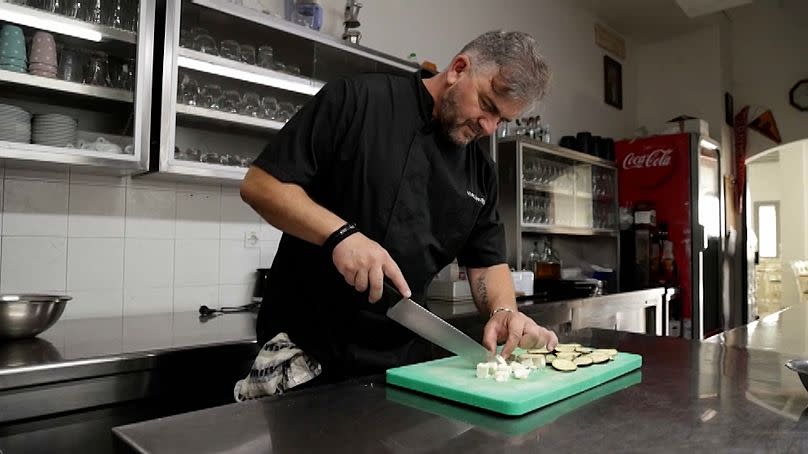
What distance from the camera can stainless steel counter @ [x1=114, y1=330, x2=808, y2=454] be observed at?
78 centimetres

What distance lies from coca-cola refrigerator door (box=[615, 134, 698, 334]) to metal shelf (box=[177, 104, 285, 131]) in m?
3.52

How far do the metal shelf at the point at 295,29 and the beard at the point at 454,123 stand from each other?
112 cm

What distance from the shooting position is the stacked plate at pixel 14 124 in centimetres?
176

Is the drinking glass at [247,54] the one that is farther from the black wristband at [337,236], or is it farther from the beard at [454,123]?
the black wristband at [337,236]

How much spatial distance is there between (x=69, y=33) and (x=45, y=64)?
0.43 ft

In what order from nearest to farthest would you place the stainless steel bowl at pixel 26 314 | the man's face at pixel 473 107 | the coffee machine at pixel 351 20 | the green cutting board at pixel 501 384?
the green cutting board at pixel 501 384
the man's face at pixel 473 107
the stainless steel bowl at pixel 26 314
the coffee machine at pixel 351 20

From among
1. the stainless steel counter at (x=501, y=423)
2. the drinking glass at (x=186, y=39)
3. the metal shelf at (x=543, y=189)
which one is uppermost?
the drinking glass at (x=186, y=39)

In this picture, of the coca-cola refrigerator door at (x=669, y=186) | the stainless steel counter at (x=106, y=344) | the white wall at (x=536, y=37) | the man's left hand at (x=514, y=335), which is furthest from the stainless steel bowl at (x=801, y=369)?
the coca-cola refrigerator door at (x=669, y=186)

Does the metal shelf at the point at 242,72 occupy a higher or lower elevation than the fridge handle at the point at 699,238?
higher

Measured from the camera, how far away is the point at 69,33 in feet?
6.24

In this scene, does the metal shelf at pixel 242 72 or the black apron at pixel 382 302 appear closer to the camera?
the black apron at pixel 382 302

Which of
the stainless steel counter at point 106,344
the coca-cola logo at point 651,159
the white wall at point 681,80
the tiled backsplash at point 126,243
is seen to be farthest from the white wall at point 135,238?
the white wall at point 681,80

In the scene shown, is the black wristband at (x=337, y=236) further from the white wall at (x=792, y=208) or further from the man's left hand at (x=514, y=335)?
the white wall at (x=792, y=208)

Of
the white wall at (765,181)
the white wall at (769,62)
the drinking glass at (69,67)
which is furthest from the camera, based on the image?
the white wall at (765,181)
